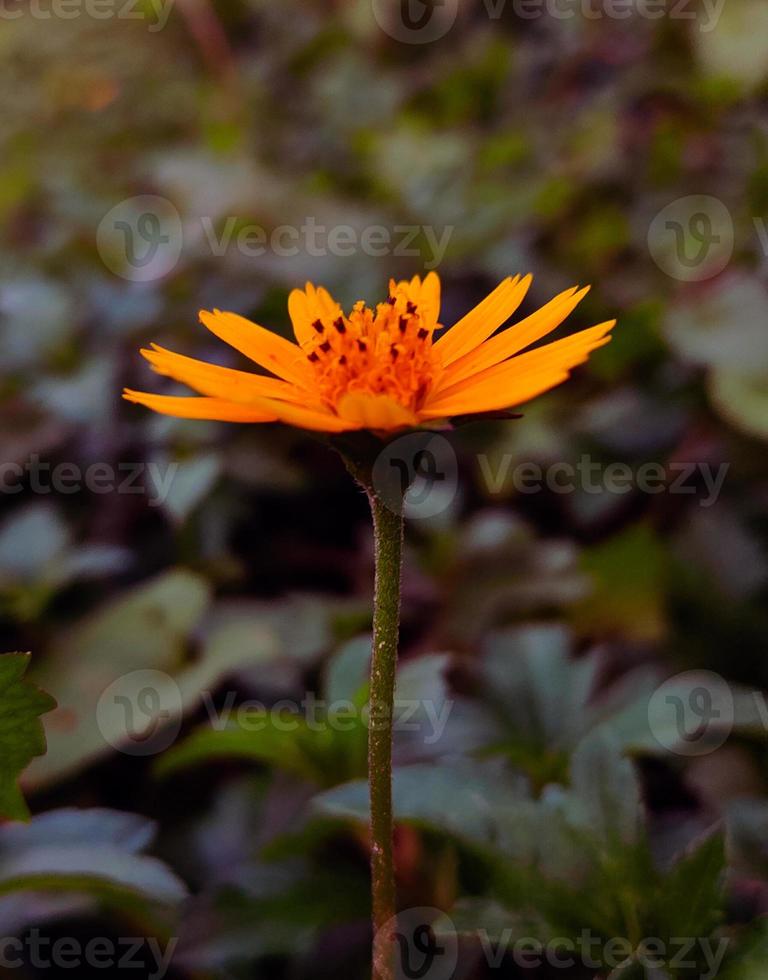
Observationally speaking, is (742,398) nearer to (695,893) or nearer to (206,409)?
(695,893)

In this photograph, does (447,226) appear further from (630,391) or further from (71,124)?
(71,124)

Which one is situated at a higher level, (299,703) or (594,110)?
(594,110)

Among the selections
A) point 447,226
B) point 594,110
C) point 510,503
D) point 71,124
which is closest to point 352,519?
point 510,503

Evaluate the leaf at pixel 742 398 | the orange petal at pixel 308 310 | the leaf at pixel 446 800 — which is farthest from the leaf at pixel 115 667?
the leaf at pixel 742 398

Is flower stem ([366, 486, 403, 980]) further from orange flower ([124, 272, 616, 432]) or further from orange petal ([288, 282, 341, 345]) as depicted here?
orange petal ([288, 282, 341, 345])

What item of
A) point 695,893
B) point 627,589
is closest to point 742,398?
point 627,589

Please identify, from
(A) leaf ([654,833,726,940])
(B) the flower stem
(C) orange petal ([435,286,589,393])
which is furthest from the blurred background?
(C) orange petal ([435,286,589,393])
